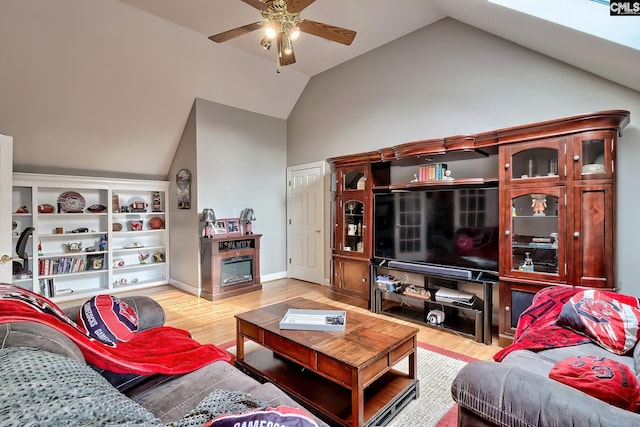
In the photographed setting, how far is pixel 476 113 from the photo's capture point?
3.52 m

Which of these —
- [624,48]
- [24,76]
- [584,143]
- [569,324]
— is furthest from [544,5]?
[24,76]

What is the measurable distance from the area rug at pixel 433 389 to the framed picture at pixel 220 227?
83.9 inches

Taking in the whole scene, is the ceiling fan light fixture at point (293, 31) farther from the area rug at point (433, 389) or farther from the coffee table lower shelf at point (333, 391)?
the area rug at point (433, 389)

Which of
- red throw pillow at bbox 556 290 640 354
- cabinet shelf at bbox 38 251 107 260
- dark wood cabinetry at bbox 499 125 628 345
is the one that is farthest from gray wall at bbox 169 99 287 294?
red throw pillow at bbox 556 290 640 354

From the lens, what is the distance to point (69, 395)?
665 millimetres

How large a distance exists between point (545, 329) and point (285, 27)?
9.33 feet

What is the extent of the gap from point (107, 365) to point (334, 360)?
1.10m

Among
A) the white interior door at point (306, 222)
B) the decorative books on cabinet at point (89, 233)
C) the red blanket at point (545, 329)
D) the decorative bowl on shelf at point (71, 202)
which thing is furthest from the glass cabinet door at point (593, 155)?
the decorative bowl on shelf at point (71, 202)

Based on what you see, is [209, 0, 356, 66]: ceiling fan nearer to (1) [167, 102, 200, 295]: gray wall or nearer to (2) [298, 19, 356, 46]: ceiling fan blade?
(2) [298, 19, 356, 46]: ceiling fan blade

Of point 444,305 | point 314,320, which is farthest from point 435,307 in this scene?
point 314,320

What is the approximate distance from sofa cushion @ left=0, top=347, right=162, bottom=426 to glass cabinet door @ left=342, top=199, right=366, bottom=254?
11.6 ft

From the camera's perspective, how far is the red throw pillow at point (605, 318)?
183cm

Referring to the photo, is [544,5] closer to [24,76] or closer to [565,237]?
[565,237]

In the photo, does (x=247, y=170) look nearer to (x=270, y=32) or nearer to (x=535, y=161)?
(x=270, y=32)
